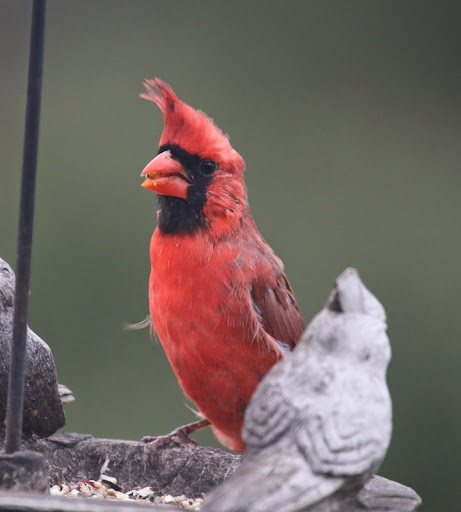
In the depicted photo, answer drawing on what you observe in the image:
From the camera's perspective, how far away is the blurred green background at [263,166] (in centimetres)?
447

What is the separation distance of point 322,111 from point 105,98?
100 centimetres

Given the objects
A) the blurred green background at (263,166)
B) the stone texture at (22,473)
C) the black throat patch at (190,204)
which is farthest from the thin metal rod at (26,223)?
the blurred green background at (263,166)

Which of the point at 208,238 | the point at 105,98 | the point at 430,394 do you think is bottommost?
the point at 430,394

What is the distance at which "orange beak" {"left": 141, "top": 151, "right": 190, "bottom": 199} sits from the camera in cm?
247

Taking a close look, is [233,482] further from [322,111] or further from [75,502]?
[322,111]

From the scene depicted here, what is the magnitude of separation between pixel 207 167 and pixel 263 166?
2338 millimetres

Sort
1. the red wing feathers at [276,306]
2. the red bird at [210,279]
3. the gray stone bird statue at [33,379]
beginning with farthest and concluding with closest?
the red wing feathers at [276,306]
the red bird at [210,279]
the gray stone bird statue at [33,379]

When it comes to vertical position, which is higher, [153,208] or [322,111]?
[322,111]

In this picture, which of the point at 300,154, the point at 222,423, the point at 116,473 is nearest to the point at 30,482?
the point at 116,473

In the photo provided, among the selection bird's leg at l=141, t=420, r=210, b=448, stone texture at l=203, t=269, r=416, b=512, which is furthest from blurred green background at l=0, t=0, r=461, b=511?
stone texture at l=203, t=269, r=416, b=512

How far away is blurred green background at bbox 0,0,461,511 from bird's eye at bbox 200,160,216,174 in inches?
77.7

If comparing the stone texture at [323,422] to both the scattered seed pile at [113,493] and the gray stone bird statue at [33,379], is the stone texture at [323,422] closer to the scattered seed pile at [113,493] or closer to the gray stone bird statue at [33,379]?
the scattered seed pile at [113,493]

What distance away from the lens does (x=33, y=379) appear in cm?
209

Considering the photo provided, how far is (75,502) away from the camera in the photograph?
1444 millimetres
